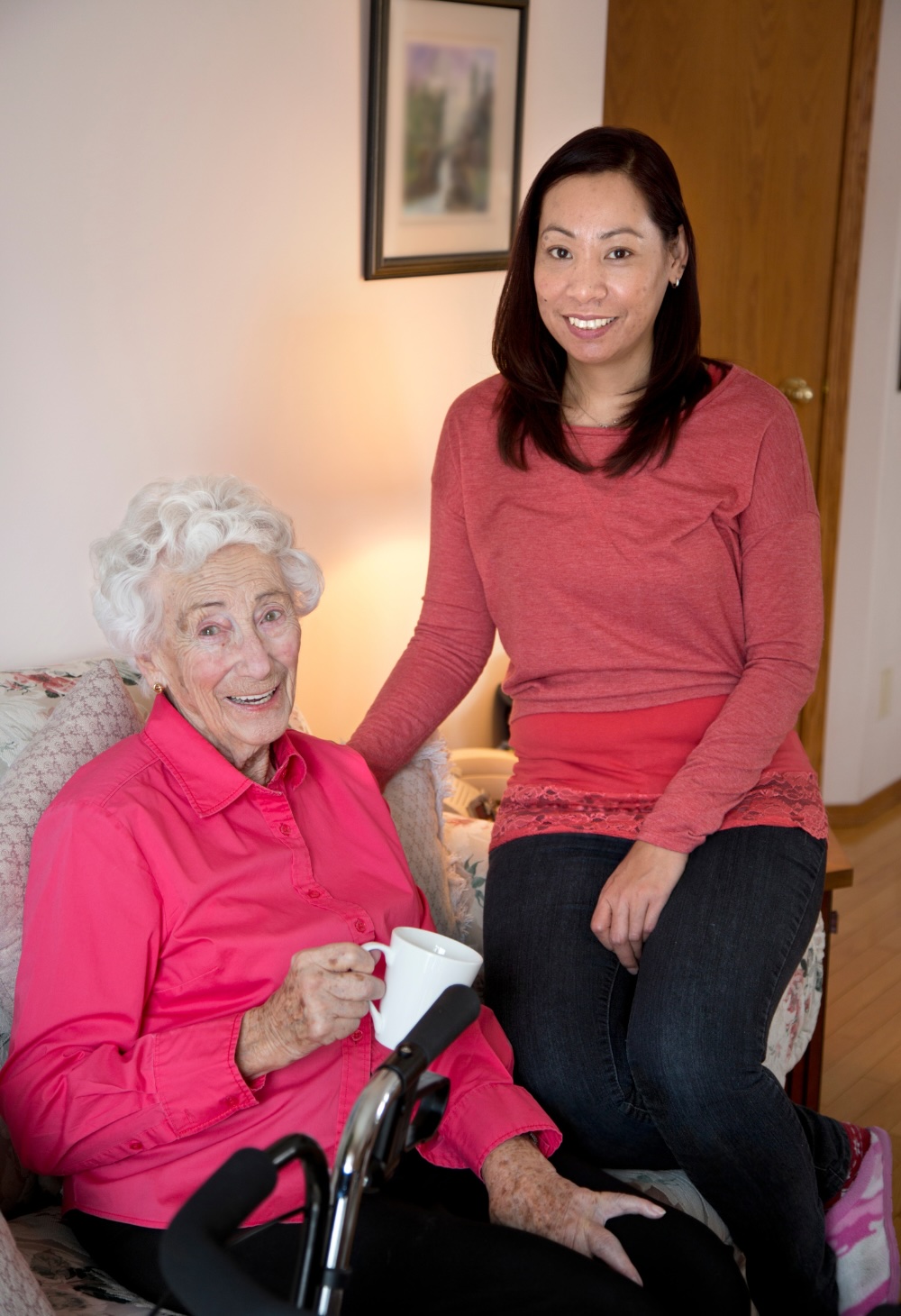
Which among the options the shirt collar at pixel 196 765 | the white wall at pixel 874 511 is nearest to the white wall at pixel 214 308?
the shirt collar at pixel 196 765

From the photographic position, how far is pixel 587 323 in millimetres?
1619

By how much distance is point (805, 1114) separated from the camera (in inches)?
61.4

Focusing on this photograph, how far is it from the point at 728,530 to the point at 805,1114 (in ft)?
2.32

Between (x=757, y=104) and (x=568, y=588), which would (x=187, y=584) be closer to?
(x=568, y=588)

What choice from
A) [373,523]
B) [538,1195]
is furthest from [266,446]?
[538,1195]

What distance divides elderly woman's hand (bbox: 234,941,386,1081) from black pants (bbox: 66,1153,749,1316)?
16cm

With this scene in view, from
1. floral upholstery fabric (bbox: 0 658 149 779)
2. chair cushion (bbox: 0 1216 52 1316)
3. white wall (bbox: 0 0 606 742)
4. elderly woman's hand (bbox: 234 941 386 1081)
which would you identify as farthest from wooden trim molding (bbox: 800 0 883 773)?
chair cushion (bbox: 0 1216 52 1316)

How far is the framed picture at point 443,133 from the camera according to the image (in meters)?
2.25

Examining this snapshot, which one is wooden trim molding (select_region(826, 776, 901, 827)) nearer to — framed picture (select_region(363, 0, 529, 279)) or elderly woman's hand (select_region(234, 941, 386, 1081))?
framed picture (select_region(363, 0, 529, 279))

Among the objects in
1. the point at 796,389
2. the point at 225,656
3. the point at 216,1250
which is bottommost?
the point at 216,1250

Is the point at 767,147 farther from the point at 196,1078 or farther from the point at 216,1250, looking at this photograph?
the point at 216,1250

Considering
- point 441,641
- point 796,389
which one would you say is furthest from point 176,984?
point 796,389

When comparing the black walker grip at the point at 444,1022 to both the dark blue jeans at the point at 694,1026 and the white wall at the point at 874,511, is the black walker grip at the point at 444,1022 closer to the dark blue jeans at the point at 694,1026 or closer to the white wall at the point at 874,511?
the dark blue jeans at the point at 694,1026

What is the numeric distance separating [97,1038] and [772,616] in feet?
3.01
